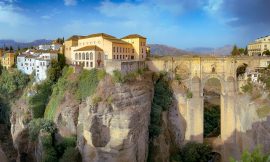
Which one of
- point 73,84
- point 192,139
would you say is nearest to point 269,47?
point 192,139

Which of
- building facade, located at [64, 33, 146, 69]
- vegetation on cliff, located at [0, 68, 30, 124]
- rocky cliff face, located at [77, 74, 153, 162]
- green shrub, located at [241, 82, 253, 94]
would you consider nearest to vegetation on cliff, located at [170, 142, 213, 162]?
rocky cliff face, located at [77, 74, 153, 162]

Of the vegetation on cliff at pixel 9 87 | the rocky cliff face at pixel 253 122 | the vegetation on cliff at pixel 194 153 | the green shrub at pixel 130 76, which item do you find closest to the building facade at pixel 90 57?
the green shrub at pixel 130 76

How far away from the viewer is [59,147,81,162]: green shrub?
20116mm

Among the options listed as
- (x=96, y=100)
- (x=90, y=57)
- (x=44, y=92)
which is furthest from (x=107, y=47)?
(x=44, y=92)

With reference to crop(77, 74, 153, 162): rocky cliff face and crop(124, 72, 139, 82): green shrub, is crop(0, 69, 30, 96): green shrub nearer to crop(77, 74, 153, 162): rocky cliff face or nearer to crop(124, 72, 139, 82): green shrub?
crop(77, 74, 153, 162): rocky cliff face

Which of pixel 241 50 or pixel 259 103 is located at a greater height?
pixel 241 50

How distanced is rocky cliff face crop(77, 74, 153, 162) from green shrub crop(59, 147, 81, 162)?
0.44 metres

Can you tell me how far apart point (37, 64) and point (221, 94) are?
18.2m

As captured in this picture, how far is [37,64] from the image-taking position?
93.9ft

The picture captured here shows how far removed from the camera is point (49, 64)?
27.6 meters

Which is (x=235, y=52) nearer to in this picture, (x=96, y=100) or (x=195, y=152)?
(x=195, y=152)

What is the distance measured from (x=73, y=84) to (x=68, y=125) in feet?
11.7

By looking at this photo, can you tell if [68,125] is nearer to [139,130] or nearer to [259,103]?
[139,130]

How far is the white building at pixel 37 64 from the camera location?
27797 mm
